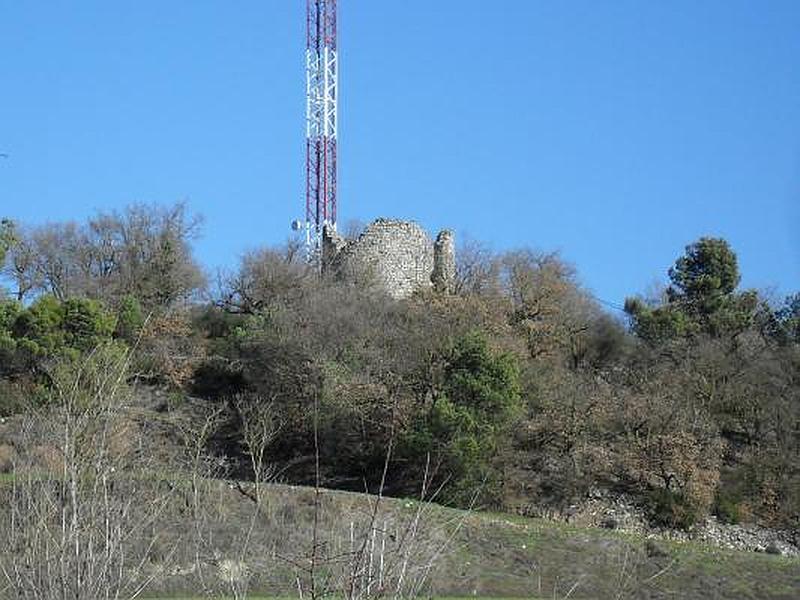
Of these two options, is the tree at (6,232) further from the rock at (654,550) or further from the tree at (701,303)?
the tree at (701,303)

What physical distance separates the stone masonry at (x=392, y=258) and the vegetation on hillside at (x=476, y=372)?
3.31 feet

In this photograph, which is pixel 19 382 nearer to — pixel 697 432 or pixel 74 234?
pixel 74 234

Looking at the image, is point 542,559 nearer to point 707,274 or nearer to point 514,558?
point 514,558

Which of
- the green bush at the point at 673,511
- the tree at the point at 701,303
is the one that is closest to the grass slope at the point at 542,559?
the green bush at the point at 673,511

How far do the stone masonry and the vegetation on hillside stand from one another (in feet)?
3.31

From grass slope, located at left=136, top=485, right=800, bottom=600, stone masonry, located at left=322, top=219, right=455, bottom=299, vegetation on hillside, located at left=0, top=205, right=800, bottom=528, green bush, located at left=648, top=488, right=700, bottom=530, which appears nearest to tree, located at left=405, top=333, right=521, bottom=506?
vegetation on hillside, located at left=0, top=205, right=800, bottom=528

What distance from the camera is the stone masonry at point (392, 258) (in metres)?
47.4

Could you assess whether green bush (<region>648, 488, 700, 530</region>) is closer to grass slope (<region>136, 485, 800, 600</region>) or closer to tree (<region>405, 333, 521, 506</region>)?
tree (<region>405, 333, 521, 506</region>)

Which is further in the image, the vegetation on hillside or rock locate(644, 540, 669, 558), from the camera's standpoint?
the vegetation on hillside

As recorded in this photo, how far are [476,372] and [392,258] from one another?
43.7 ft

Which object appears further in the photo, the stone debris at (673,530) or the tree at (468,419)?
the stone debris at (673,530)

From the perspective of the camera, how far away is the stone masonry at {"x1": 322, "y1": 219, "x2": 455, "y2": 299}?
47.4 meters

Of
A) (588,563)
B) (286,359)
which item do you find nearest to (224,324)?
(286,359)

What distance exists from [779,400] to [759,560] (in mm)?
11826
